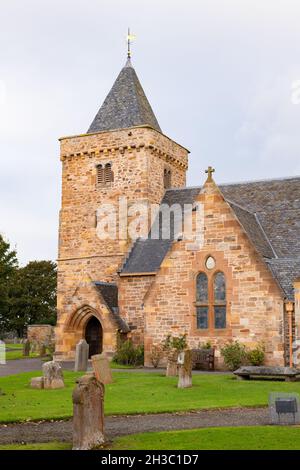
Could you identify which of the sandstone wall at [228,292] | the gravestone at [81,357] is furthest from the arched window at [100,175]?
the gravestone at [81,357]

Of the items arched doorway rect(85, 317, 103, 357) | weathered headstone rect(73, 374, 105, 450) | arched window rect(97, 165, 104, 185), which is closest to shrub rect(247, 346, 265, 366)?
arched doorway rect(85, 317, 103, 357)

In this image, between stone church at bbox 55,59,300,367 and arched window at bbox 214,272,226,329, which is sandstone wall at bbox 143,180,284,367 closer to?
stone church at bbox 55,59,300,367

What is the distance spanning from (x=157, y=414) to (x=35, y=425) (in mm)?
2897

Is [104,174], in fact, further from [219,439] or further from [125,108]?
[219,439]

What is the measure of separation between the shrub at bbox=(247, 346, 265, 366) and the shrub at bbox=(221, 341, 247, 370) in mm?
236

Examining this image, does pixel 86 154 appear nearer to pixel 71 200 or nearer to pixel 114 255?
pixel 71 200

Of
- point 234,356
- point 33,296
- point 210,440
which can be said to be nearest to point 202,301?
point 234,356

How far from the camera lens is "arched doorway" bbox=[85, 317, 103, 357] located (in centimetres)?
3459

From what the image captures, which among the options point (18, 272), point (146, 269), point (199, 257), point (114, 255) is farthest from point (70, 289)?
point (18, 272)

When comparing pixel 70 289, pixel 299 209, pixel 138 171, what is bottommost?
pixel 70 289

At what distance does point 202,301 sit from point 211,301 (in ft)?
→ 1.49

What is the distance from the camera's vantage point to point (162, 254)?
35.2m

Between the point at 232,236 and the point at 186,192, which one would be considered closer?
the point at 232,236

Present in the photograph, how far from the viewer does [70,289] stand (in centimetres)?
4056
